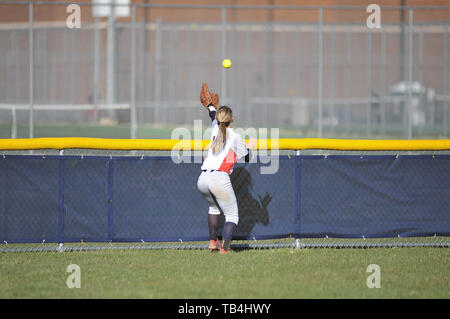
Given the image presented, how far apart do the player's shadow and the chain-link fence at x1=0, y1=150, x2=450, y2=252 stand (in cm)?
1

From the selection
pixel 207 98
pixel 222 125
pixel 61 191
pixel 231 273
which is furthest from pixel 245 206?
pixel 61 191

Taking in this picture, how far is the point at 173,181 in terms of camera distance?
870 cm

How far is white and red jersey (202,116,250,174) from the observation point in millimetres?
8094

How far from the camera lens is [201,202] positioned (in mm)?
8727

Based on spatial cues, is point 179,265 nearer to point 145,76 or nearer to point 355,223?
point 355,223

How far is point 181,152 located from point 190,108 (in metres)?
20.7

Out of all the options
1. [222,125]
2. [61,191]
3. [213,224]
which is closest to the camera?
[222,125]

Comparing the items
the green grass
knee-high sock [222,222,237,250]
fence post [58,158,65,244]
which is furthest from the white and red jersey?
fence post [58,158,65,244]

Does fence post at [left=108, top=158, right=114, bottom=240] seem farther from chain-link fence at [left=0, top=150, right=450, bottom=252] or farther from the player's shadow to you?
the player's shadow

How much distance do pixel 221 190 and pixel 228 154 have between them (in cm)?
43

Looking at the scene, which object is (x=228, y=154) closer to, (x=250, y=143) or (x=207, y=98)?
(x=250, y=143)

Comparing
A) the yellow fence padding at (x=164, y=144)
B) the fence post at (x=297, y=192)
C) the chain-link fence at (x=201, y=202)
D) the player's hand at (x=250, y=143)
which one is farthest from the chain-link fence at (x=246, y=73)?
the player's hand at (x=250, y=143)

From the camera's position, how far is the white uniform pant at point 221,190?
8055 mm

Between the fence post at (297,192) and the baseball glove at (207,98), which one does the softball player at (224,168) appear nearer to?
the baseball glove at (207,98)
